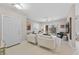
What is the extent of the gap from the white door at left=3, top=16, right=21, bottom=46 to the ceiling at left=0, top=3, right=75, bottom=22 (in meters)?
0.29

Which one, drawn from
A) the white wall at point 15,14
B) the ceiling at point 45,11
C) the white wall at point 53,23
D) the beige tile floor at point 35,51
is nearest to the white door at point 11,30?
the white wall at point 15,14

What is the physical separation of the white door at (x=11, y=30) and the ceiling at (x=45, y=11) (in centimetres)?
29

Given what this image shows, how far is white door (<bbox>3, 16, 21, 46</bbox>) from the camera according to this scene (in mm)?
2479

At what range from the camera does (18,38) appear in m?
2.64

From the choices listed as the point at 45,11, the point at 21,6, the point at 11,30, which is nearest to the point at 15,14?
the point at 21,6

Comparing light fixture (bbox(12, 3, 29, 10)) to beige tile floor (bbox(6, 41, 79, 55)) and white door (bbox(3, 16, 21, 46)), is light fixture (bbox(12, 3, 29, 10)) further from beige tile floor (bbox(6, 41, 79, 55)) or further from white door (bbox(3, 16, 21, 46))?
beige tile floor (bbox(6, 41, 79, 55))

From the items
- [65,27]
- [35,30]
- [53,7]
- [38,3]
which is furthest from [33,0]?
[65,27]

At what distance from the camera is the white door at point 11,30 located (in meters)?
2.48

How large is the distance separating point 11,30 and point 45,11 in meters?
0.97

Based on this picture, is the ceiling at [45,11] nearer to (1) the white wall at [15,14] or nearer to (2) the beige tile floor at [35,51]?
(1) the white wall at [15,14]

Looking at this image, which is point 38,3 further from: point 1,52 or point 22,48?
point 1,52

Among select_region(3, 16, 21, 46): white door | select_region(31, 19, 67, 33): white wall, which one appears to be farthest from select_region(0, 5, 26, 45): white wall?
select_region(31, 19, 67, 33): white wall

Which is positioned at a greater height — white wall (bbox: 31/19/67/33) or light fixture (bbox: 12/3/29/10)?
light fixture (bbox: 12/3/29/10)

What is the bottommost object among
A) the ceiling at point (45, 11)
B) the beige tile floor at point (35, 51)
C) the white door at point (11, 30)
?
the beige tile floor at point (35, 51)
